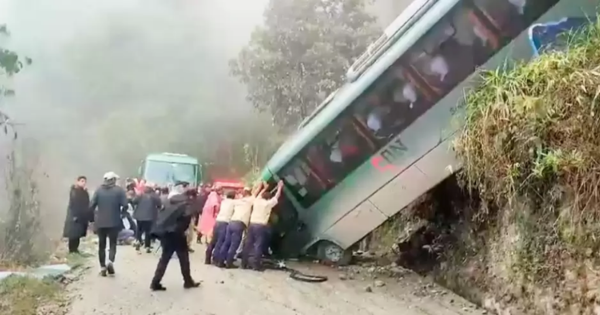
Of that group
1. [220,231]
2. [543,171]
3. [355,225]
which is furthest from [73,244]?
[543,171]

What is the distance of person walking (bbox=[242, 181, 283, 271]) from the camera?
7.79 meters

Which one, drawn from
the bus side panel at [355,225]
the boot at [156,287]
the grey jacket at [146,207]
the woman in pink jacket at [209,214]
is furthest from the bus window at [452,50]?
the woman in pink jacket at [209,214]

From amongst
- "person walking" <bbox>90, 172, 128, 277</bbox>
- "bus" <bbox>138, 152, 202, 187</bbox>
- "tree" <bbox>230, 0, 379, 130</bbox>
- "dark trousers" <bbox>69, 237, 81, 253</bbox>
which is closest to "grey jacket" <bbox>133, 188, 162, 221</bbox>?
"dark trousers" <bbox>69, 237, 81, 253</bbox>

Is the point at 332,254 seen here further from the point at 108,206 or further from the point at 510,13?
the point at 510,13

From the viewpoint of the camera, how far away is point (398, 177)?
718cm

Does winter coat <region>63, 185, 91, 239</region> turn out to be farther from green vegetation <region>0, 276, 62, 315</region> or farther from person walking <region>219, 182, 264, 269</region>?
green vegetation <region>0, 276, 62, 315</region>

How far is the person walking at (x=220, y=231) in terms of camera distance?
318 inches

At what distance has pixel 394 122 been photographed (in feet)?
23.6

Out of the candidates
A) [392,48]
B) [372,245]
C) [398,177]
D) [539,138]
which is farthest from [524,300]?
[372,245]

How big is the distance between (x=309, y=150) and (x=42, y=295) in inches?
→ 130

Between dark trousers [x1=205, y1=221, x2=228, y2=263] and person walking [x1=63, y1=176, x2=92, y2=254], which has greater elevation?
person walking [x1=63, y1=176, x2=92, y2=254]

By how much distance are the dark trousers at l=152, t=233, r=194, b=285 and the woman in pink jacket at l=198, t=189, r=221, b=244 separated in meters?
3.75

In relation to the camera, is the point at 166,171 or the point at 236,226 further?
the point at 166,171

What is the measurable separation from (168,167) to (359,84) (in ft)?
25.4
